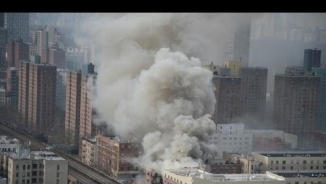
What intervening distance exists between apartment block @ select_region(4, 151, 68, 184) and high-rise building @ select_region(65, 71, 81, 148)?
1.68 m

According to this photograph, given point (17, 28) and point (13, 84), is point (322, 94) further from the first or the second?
point (17, 28)

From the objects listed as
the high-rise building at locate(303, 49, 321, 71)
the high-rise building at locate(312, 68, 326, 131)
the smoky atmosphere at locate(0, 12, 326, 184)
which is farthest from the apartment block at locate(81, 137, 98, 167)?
the high-rise building at locate(303, 49, 321, 71)

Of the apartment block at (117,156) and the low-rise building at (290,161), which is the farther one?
the apartment block at (117,156)

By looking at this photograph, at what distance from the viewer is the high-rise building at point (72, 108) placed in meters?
6.87

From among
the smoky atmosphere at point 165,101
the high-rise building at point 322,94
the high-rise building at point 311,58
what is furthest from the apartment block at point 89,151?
the high-rise building at point 311,58

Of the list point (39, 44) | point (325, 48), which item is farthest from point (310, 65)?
point (39, 44)

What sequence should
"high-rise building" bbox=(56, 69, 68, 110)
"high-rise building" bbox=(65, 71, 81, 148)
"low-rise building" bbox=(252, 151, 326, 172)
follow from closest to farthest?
"low-rise building" bbox=(252, 151, 326, 172) → "high-rise building" bbox=(65, 71, 81, 148) → "high-rise building" bbox=(56, 69, 68, 110)

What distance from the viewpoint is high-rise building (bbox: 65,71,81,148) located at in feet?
22.5

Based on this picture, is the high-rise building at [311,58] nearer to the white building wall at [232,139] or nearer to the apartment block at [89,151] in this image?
the white building wall at [232,139]

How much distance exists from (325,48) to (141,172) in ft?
8.59

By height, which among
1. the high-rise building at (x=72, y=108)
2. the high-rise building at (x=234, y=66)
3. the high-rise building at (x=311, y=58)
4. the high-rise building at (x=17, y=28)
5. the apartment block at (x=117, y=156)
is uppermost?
the high-rise building at (x=17, y=28)

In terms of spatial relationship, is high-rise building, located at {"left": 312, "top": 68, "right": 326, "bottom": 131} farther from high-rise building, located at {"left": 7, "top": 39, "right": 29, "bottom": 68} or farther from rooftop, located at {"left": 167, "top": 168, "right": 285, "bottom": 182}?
high-rise building, located at {"left": 7, "top": 39, "right": 29, "bottom": 68}

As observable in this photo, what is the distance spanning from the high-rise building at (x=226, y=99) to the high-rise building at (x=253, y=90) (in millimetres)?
63

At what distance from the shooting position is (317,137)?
23.4ft
